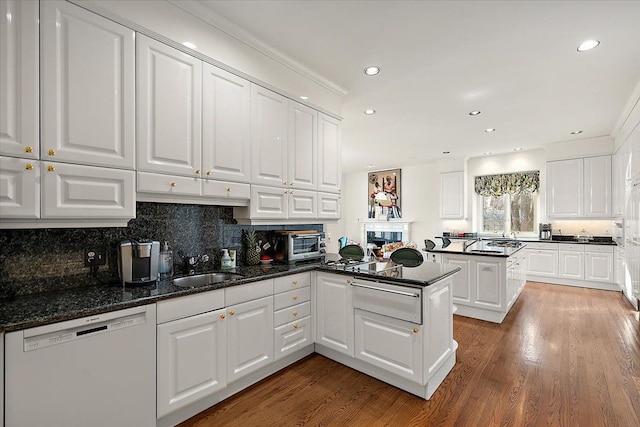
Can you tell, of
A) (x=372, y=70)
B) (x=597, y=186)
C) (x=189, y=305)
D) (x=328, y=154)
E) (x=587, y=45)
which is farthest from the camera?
(x=597, y=186)

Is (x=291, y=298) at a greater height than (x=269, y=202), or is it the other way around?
(x=269, y=202)

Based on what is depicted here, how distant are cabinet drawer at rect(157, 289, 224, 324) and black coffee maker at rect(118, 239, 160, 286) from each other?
34cm

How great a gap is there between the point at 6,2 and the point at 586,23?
12.2 ft

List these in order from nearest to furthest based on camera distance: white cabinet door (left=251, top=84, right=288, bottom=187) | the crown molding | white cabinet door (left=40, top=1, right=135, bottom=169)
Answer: white cabinet door (left=40, top=1, right=135, bottom=169) < the crown molding < white cabinet door (left=251, top=84, right=288, bottom=187)

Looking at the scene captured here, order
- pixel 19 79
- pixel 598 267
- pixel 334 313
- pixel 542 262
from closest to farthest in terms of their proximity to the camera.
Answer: pixel 19 79, pixel 334 313, pixel 598 267, pixel 542 262

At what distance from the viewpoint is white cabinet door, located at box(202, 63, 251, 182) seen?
234cm

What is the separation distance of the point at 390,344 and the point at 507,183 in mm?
6540

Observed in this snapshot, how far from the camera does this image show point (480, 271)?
158 inches

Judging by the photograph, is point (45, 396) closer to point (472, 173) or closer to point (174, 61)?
point (174, 61)

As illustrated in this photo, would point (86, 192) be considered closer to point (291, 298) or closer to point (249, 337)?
point (249, 337)

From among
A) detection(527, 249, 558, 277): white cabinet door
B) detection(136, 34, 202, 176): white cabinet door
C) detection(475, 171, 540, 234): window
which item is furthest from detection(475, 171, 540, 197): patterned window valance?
detection(136, 34, 202, 176): white cabinet door

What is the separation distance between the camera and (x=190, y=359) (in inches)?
77.3

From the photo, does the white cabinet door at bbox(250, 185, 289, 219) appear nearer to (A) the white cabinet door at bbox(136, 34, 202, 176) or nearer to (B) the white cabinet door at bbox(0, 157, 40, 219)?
(A) the white cabinet door at bbox(136, 34, 202, 176)

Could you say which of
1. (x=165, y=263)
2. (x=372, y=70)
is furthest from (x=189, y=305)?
(x=372, y=70)
